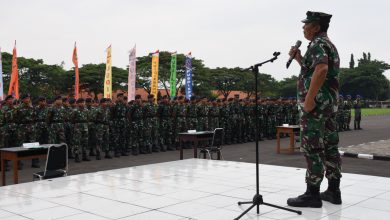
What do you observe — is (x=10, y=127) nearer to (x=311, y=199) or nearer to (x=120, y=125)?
(x=120, y=125)

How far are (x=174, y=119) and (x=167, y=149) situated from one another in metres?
1.02

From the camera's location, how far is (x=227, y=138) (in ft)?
51.0

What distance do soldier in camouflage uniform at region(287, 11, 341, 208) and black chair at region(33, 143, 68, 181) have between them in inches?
147

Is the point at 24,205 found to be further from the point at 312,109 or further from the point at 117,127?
the point at 117,127

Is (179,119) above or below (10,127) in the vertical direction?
above

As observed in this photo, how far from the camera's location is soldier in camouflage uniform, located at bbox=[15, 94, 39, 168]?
10.2m

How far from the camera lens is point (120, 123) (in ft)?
40.1

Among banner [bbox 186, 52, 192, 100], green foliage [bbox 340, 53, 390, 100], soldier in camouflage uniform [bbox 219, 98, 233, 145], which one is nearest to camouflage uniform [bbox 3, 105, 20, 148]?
soldier in camouflage uniform [bbox 219, 98, 233, 145]

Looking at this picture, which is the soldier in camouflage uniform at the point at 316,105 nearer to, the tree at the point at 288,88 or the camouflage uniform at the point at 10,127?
the camouflage uniform at the point at 10,127

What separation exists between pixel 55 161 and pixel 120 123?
5.81m

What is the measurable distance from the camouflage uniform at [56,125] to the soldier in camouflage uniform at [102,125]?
882mm

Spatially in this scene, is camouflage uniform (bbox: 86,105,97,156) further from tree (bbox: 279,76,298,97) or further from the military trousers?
tree (bbox: 279,76,298,97)

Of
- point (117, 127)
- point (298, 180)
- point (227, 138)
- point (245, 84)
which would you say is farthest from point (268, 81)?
point (298, 180)

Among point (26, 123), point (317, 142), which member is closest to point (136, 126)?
point (26, 123)
